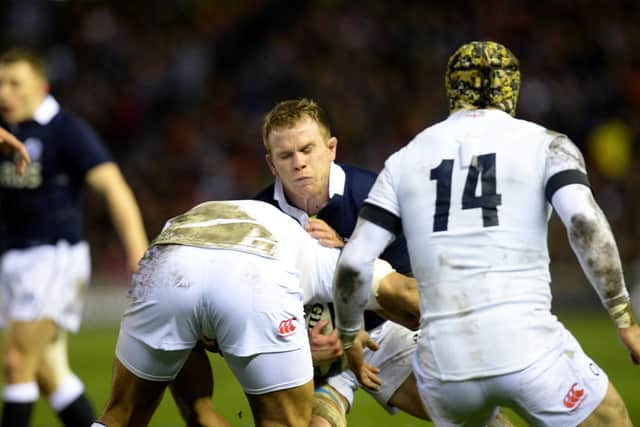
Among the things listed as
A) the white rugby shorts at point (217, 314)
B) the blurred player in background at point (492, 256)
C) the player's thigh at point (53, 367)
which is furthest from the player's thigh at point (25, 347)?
the blurred player in background at point (492, 256)

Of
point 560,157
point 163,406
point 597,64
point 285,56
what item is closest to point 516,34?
point 597,64

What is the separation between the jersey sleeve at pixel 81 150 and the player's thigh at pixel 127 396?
9.42ft

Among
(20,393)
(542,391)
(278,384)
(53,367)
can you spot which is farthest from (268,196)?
(53,367)

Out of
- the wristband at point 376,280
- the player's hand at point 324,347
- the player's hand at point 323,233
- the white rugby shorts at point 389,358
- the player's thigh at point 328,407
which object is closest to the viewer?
the wristband at point 376,280

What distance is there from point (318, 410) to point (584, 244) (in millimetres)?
1843

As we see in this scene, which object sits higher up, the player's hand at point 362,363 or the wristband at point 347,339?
the wristband at point 347,339

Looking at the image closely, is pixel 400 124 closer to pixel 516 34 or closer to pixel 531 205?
pixel 516 34

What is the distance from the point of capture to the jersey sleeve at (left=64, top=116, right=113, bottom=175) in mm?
7359

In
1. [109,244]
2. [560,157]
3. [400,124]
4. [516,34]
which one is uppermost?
[560,157]

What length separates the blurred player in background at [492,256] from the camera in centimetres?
414

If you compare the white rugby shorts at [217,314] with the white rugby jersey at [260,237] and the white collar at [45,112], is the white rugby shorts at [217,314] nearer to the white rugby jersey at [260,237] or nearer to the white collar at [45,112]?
the white rugby jersey at [260,237]

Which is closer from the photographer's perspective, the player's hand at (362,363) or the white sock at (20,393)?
the player's hand at (362,363)

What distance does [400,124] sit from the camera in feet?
62.1

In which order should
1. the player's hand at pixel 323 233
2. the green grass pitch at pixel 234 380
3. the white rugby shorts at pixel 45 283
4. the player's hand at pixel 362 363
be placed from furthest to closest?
the green grass pitch at pixel 234 380 < the white rugby shorts at pixel 45 283 < the player's hand at pixel 323 233 < the player's hand at pixel 362 363
